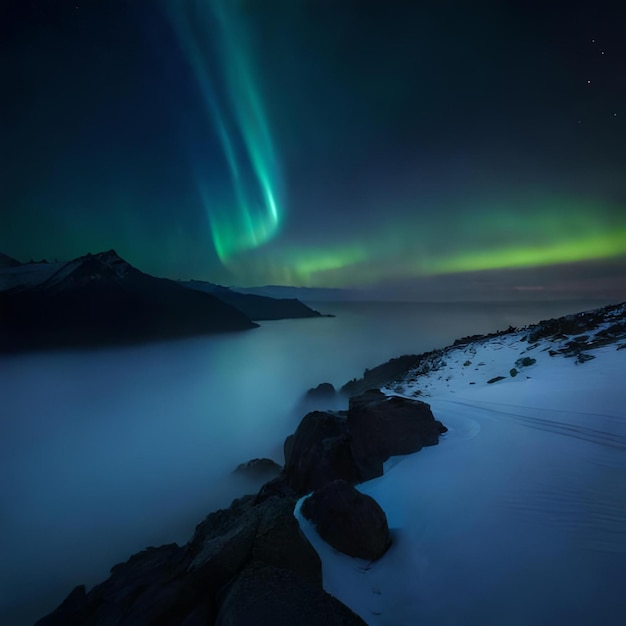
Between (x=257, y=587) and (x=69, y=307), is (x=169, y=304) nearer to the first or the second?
(x=69, y=307)

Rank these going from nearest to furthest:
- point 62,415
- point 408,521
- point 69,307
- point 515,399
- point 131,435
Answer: point 408,521
point 515,399
point 131,435
point 62,415
point 69,307

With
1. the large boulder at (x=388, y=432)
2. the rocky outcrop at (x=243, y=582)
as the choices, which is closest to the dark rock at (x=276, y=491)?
the large boulder at (x=388, y=432)

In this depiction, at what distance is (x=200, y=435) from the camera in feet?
109

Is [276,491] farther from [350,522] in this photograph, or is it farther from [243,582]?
[243,582]

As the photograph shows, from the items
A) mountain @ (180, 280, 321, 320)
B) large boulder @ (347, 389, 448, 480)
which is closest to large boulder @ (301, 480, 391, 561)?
large boulder @ (347, 389, 448, 480)

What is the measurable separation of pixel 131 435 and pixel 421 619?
1828 inches

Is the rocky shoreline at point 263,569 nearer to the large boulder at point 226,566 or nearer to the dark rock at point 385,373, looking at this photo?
the large boulder at point 226,566

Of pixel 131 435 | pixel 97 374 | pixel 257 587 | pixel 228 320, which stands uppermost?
pixel 228 320

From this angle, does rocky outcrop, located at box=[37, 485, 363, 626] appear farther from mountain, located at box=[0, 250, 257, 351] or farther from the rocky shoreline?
mountain, located at box=[0, 250, 257, 351]

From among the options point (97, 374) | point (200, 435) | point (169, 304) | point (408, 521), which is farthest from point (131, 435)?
point (169, 304)

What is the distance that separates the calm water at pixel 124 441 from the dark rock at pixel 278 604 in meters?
17.6

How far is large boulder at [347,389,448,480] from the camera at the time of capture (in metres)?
6.88

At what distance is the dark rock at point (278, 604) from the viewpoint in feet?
8.33

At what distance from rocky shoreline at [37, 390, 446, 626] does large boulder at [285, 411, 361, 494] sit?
0.70 meters
